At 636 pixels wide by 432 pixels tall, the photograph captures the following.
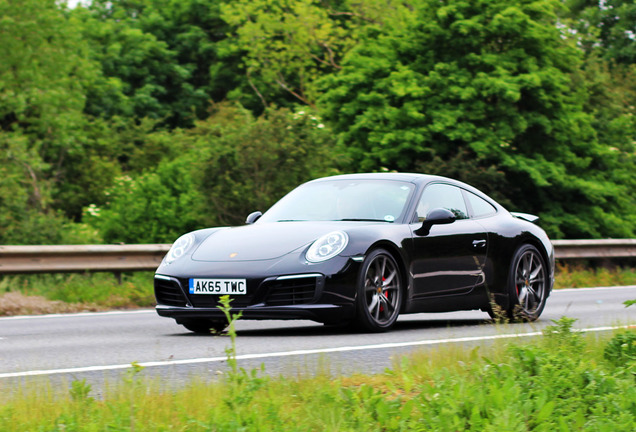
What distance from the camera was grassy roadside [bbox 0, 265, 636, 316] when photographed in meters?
12.5

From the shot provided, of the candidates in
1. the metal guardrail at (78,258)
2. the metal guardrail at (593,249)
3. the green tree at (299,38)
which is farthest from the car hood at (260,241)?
the green tree at (299,38)

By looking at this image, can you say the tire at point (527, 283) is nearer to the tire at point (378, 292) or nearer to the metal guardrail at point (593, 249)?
the tire at point (378, 292)

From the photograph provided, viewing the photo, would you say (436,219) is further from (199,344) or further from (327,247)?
(199,344)

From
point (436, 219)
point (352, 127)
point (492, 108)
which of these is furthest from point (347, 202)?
point (352, 127)

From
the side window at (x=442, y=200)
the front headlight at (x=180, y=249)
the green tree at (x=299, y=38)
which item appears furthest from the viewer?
the green tree at (x=299, y=38)

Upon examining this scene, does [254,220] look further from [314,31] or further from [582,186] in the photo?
[314,31]

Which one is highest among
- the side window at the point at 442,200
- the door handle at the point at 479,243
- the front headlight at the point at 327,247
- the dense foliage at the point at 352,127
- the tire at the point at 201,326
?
the dense foliage at the point at 352,127

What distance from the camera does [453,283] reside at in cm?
979

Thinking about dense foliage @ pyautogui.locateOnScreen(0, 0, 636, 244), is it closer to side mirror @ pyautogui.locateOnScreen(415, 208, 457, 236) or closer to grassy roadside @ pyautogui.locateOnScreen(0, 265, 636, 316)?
grassy roadside @ pyautogui.locateOnScreen(0, 265, 636, 316)

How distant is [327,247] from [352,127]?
19120mm

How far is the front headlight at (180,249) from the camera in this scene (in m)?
9.25

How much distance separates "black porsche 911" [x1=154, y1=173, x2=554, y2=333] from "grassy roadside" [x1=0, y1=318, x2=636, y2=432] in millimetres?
2748

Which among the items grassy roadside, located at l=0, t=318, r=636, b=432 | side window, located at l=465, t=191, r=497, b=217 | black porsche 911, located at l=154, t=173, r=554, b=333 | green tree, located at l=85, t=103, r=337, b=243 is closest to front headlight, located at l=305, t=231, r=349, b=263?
black porsche 911, located at l=154, t=173, r=554, b=333

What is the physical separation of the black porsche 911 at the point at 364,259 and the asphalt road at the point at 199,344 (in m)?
0.26
